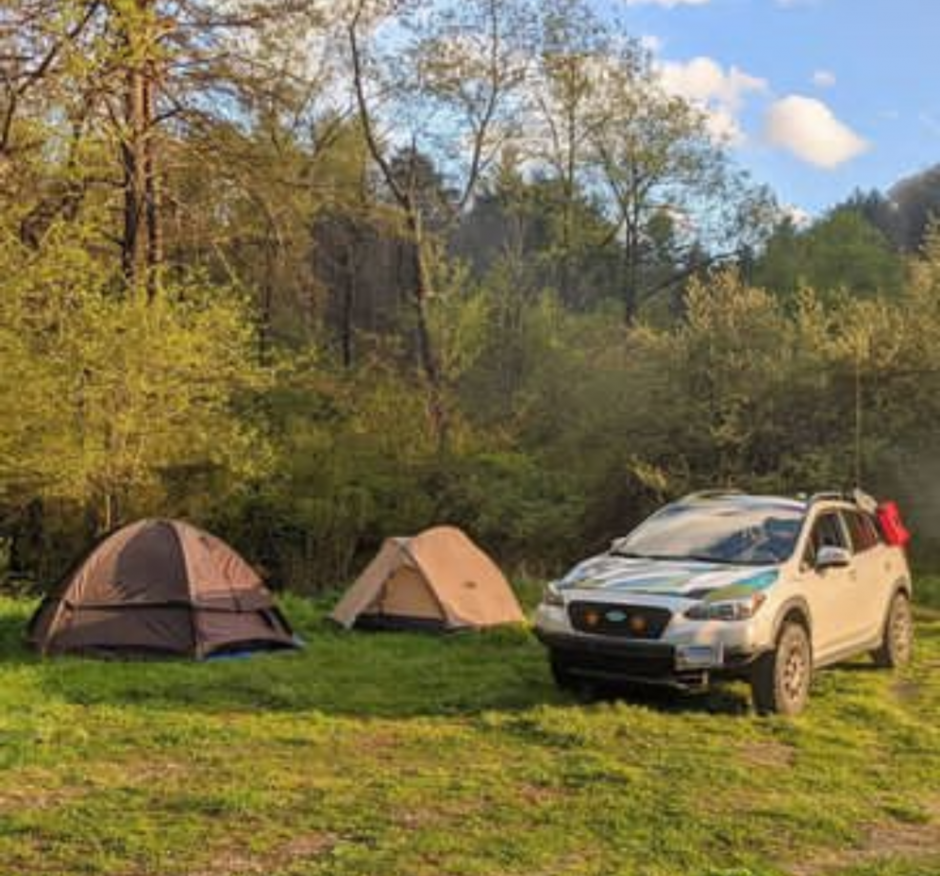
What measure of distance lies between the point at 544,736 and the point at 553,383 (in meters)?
17.4

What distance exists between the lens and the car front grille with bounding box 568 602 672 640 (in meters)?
8.17

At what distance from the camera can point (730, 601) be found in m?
8.20

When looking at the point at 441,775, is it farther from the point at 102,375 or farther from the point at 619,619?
the point at 102,375

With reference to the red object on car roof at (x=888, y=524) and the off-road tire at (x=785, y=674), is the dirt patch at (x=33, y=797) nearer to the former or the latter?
the off-road tire at (x=785, y=674)

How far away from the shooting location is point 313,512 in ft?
68.6

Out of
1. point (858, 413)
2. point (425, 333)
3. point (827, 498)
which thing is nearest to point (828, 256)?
point (425, 333)

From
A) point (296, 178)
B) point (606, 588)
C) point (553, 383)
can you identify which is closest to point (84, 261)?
point (296, 178)

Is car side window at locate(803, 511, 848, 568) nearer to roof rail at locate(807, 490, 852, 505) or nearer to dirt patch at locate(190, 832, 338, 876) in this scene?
roof rail at locate(807, 490, 852, 505)

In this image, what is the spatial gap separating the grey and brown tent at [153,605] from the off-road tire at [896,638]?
5.52 metres

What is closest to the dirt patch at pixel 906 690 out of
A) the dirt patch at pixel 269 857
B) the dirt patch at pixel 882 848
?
the dirt patch at pixel 882 848

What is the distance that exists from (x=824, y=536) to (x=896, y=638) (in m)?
1.62

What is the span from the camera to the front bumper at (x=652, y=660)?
8.06 meters

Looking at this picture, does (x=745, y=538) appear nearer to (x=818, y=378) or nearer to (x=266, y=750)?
(x=266, y=750)

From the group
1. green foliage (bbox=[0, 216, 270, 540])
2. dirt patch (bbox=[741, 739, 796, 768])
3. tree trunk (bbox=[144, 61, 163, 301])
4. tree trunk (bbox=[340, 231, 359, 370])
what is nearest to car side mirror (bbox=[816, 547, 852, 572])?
dirt patch (bbox=[741, 739, 796, 768])
